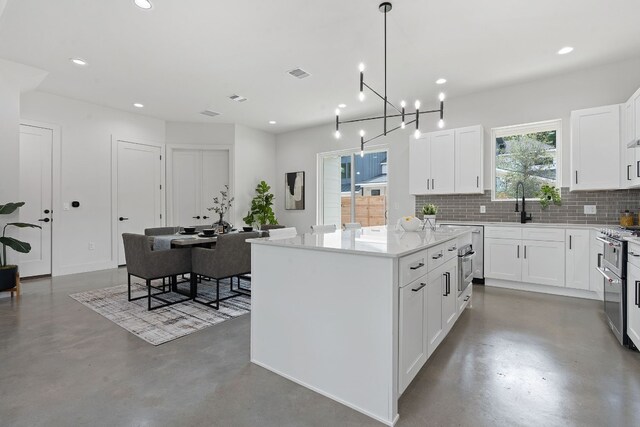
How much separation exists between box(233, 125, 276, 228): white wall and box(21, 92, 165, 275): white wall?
6.92 feet

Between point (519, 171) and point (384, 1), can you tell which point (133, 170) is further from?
point (519, 171)

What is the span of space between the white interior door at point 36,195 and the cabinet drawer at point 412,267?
5.79 m

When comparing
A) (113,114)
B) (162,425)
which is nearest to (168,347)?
(162,425)

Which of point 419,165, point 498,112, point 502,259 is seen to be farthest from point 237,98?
point 502,259

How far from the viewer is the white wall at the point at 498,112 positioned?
404cm

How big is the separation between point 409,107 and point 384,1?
3101mm

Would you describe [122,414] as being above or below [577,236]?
below

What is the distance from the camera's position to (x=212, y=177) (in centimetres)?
692

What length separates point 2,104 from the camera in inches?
160

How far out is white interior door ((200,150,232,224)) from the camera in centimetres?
688

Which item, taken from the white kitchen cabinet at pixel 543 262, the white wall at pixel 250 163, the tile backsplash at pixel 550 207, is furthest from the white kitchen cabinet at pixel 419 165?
the white wall at pixel 250 163

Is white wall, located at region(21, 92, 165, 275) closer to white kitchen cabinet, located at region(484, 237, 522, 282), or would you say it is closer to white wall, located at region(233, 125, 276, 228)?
white wall, located at region(233, 125, 276, 228)

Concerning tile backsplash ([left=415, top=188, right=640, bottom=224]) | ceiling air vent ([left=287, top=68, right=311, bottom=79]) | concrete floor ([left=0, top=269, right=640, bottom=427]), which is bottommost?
concrete floor ([left=0, top=269, right=640, bottom=427])

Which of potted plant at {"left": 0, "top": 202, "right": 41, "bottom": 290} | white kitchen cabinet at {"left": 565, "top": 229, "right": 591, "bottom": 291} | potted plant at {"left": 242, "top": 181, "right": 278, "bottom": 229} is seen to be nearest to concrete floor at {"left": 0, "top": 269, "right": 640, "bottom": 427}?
white kitchen cabinet at {"left": 565, "top": 229, "right": 591, "bottom": 291}
